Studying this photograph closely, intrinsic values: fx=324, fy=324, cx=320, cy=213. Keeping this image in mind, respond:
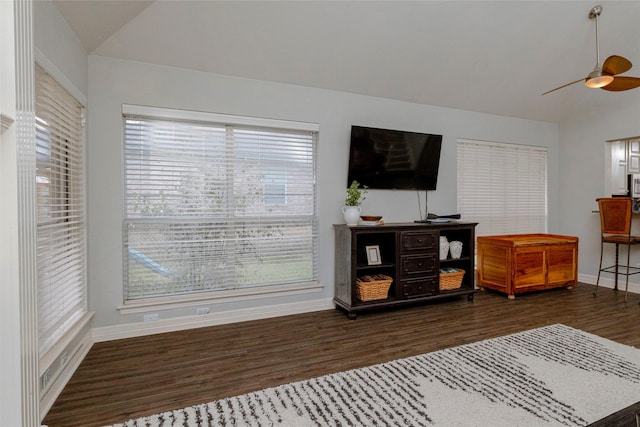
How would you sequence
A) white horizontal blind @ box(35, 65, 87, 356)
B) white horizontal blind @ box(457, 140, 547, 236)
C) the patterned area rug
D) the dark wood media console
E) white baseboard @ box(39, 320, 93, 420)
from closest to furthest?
1. the patterned area rug
2. white baseboard @ box(39, 320, 93, 420)
3. white horizontal blind @ box(35, 65, 87, 356)
4. the dark wood media console
5. white horizontal blind @ box(457, 140, 547, 236)

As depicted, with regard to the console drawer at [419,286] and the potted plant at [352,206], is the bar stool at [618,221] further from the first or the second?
the potted plant at [352,206]

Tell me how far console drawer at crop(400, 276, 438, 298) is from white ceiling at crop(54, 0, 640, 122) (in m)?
2.29

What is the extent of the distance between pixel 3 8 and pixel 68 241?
1.90 metres

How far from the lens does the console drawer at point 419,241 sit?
3699 millimetres

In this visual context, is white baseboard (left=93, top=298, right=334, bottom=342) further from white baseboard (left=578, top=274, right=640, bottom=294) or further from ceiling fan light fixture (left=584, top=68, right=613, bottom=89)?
white baseboard (left=578, top=274, right=640, bottom=294)

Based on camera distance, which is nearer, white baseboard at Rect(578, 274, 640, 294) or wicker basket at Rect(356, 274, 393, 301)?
wicker basket at Rect(356, 274, 393, 301)

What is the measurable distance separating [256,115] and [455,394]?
9.89ft

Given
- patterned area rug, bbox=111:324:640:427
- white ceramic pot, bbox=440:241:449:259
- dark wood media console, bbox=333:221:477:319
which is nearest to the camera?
patterned area rug, bbox=111:324:640:427

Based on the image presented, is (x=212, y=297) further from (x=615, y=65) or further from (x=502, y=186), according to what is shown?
(x=502, y=186)

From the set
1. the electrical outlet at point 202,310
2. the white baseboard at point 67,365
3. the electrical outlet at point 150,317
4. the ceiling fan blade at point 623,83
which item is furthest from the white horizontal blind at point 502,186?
the white baseboard at point 67,365

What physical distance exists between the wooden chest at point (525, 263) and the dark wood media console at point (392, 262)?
0.81 metres

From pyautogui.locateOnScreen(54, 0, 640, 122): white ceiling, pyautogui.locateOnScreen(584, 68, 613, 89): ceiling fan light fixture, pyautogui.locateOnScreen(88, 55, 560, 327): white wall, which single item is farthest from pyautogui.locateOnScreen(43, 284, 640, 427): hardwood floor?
pyautogui.locateOnScreen(54, 0, 640, 122): white ceiling

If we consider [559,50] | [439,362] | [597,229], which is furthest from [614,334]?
[559,50]

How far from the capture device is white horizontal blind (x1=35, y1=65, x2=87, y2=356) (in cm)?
206
